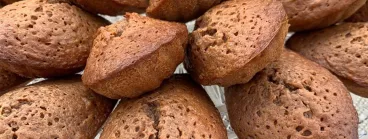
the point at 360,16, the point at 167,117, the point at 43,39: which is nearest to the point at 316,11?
the point at 360,16

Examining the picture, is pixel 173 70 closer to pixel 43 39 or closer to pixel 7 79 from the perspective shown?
pixel 43 39

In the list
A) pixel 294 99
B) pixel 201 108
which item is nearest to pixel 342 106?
pixel 294 99

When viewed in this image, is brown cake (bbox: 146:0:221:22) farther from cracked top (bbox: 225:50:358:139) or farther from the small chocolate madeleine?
the small chocolate madeleine

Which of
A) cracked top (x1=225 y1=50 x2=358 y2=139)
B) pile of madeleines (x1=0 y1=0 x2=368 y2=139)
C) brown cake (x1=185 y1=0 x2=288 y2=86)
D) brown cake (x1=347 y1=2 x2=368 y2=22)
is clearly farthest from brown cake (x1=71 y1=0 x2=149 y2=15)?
brown cake (x1=347 y1=2 x2=368 y2=22)

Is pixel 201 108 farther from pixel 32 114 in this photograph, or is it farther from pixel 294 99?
pixel 32 114

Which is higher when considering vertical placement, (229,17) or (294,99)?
(229,17)

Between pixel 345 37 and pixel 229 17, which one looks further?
pixel 345 37
